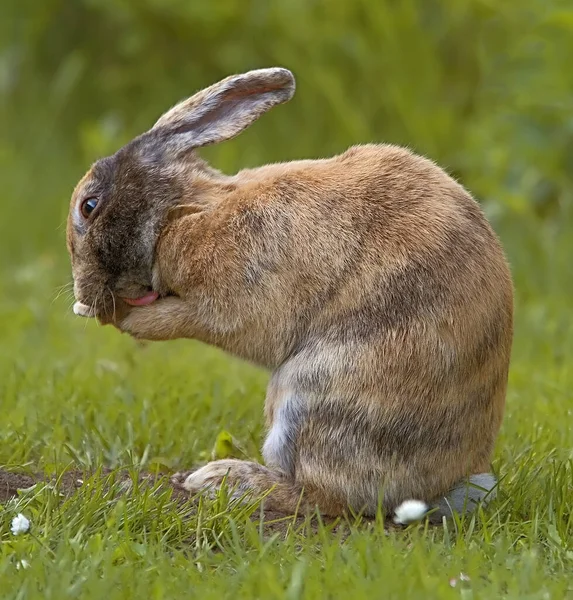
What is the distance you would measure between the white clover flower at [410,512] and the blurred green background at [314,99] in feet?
9.84

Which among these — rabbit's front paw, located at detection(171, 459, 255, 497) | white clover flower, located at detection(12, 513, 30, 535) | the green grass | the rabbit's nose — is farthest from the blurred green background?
white clover flower, located at detection(12, 513, 30, 535)

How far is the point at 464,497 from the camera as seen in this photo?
159 inches

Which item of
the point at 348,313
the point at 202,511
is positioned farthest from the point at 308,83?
the point at 202,511

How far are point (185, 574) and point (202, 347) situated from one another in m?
3.86

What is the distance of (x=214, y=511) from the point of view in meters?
3.76

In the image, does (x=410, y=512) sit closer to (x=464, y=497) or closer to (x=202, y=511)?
(x=464, y=497)

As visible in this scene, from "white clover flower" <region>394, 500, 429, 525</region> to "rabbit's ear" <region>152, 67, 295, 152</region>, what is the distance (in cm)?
154

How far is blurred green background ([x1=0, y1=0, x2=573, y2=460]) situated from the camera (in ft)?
25.6

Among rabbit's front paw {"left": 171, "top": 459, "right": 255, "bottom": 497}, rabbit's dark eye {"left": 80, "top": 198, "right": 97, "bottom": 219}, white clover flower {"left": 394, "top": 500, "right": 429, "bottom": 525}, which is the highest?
rabbit's dark eye {"left": 80, "top": 198, "right": 97, "bottom": 219}

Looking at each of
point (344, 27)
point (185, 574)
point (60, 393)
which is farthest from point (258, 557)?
point (344, 27)

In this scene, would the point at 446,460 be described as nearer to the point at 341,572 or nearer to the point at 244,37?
the point at 341,572

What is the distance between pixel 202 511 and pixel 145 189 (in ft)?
4.37

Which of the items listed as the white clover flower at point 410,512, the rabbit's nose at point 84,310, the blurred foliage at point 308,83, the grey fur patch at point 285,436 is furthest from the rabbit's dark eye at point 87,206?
the blurred foliage at point 308,83

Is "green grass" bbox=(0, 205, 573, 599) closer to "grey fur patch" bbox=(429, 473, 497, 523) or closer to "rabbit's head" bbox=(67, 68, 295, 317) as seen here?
"grey fur patch" bbox=(429, 473, 497, 523)
